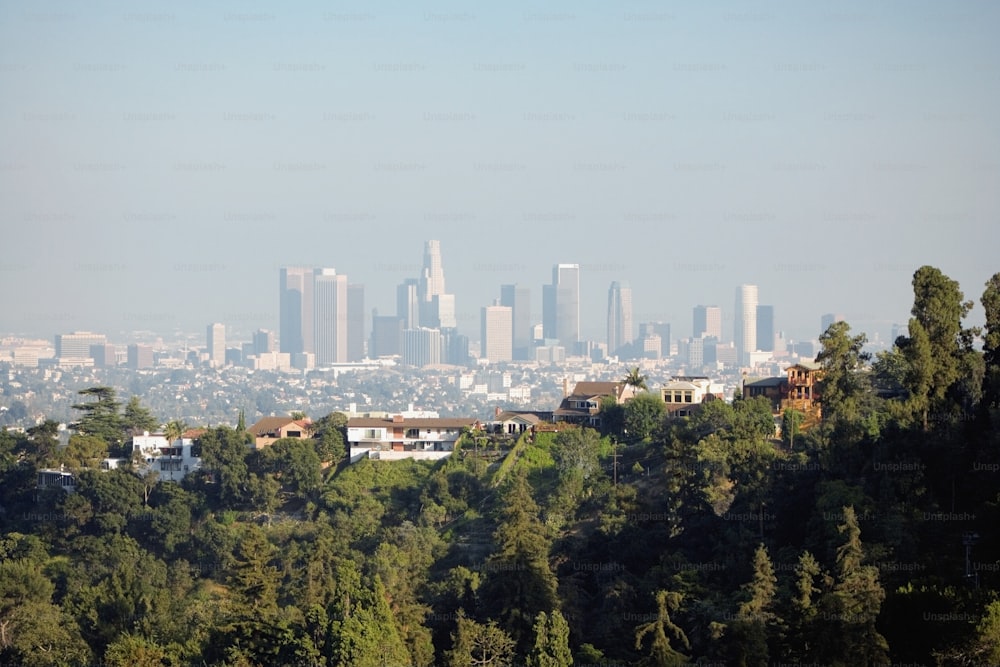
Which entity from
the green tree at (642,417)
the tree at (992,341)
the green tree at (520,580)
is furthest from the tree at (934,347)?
the green tree at (642,417)

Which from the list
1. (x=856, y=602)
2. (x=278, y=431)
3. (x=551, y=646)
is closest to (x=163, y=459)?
(x=278, y=431)

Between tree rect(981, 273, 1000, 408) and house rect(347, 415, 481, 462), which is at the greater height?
tree rect(981, 273, 1000, 408)

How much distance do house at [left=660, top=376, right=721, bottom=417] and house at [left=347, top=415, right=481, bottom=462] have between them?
7597mm

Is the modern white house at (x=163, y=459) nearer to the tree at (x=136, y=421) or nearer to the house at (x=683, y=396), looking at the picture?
the tree at (x=136, y=421)

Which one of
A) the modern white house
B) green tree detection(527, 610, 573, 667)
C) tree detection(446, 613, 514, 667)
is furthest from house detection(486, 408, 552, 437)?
green tree detection(527, 610, 573, 667)

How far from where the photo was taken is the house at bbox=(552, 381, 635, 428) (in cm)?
5578

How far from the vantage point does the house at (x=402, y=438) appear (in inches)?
2283

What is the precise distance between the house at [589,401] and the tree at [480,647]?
19787 mm

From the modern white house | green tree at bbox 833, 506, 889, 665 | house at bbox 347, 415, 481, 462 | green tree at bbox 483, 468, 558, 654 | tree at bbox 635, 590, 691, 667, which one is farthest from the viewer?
the modern white house

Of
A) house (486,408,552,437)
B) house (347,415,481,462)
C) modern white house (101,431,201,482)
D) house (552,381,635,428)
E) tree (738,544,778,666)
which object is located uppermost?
house (552,381,635,428)

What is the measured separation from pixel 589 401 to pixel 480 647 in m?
22.5

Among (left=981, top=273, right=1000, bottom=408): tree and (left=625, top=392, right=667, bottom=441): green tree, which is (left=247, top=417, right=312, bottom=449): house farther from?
(left=981, top=273, right=1000, bottom=408): tree

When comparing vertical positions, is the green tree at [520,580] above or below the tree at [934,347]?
below

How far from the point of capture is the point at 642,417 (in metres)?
52.8
